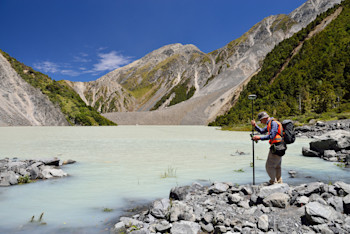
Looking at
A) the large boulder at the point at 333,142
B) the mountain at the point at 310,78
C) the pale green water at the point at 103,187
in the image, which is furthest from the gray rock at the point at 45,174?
the mountain at the point at 310,78

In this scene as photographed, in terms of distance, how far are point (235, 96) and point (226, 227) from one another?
4953 inches

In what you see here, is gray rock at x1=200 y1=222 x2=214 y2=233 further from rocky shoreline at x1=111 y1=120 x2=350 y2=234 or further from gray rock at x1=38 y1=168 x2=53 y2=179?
gray rock at x1=38 y1=168 x2=53 y2=179

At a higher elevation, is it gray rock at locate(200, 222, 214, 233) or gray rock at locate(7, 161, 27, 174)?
gray rock at locate(7, 161, 27, 174)

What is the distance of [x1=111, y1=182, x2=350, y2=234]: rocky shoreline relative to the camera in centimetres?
527

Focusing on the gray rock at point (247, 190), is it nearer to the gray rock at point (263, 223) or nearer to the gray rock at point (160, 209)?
the gray rock at point (263, 223)

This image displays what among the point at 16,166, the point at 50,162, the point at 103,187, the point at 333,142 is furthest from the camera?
the point at 333,142

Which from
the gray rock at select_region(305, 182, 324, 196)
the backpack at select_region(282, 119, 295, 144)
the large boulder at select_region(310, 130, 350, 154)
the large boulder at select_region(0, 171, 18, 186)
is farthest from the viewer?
the large boulder at select_region(310, 130, 350, 154)

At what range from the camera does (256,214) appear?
6.03 meters

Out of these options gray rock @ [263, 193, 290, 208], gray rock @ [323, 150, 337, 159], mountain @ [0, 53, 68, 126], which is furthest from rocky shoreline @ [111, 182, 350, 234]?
mountain @ [0, 53, 68, 126]

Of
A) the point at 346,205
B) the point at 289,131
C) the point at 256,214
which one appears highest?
the point at 289,131

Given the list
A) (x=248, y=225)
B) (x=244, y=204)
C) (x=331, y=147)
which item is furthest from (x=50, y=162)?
(x=331, y=147)

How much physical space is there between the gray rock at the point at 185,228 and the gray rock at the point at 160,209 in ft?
2.32

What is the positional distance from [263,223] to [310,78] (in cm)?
8187

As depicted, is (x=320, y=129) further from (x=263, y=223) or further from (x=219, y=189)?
(x=263, y=223)
